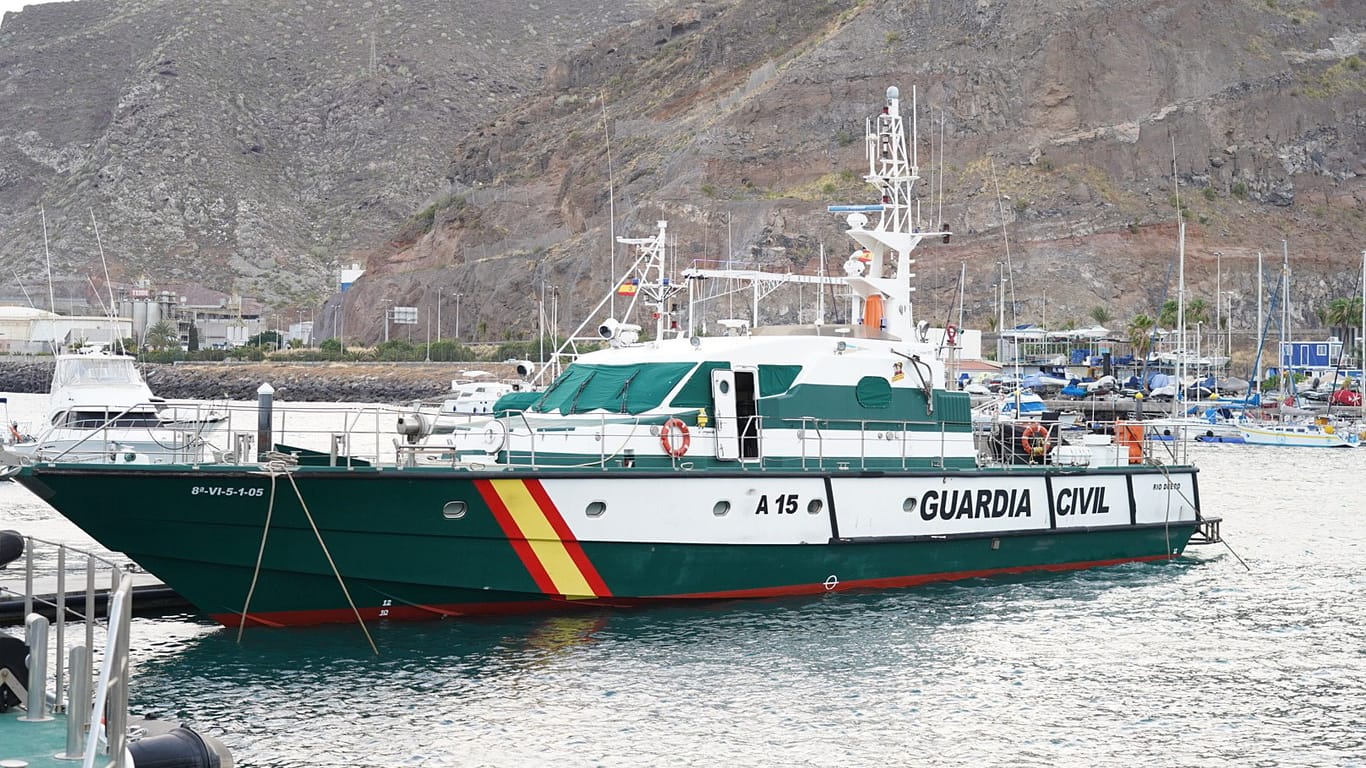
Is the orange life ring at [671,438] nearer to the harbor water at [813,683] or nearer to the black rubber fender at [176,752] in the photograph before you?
the harbor water at [813,683]

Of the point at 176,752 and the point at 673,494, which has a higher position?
the point at 673,494

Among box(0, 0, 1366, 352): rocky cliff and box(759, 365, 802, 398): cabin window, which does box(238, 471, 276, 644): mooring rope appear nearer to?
box(759, 365, 802, 398): cabin window

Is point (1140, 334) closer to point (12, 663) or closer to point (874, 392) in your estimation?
point (874, 392)

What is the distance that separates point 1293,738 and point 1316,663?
366cm

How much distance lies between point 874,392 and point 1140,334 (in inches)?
2792

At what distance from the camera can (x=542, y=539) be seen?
17.7 m

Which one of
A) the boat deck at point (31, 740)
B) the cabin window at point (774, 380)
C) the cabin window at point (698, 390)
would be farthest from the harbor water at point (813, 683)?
the boat deck at point (31, 740)

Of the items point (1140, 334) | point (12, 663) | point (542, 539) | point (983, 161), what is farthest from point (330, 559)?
point (983, 161)

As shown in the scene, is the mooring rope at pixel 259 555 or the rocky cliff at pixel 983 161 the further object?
the rocky cliff at pixel 983 161

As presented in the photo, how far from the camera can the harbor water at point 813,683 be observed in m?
14.0

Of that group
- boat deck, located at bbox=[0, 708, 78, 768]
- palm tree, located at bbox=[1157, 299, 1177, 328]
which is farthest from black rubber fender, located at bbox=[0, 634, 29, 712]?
palm tree, located at bbox=[1157, 299, 1177, 328]

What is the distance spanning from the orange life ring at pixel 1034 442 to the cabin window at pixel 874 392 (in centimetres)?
321

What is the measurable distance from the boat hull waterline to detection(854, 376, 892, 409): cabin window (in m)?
1.13

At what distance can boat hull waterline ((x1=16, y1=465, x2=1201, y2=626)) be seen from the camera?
1664 centimetres
